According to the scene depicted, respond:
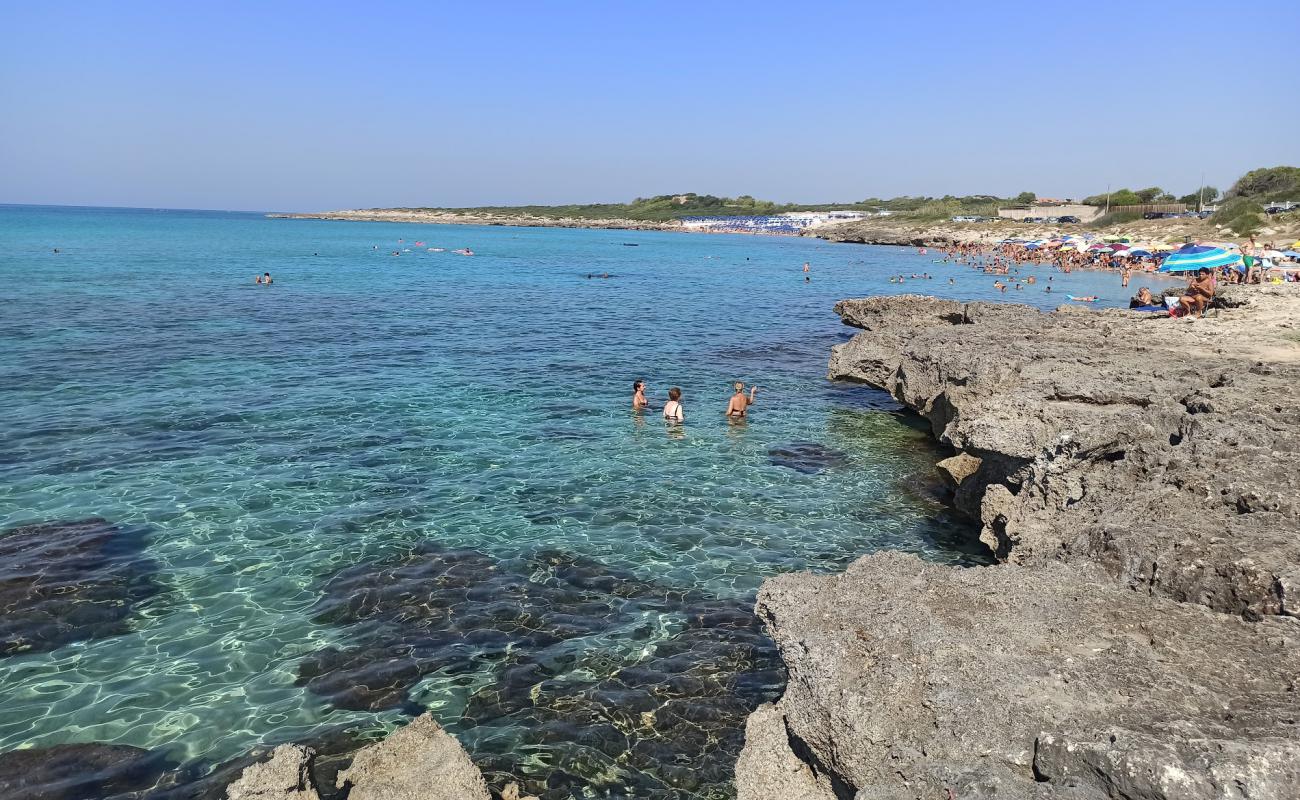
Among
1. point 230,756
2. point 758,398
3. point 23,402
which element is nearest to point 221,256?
point 23,402

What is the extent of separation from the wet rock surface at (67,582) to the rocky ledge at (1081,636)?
789 cm

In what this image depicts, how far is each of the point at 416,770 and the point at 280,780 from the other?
88cm

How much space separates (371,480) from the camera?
1296 cm

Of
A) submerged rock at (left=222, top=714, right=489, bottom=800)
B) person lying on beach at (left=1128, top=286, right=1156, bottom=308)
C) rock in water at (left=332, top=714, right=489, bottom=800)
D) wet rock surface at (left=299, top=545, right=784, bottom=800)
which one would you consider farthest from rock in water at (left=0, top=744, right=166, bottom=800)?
person lying on beach at (left=1128, top=286, right=1156, bottom=308)

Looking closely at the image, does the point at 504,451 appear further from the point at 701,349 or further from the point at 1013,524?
the point at 701,349

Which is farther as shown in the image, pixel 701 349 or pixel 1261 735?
pixel 701 349

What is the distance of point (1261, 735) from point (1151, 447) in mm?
4895

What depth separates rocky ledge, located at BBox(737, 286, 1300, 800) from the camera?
3652mm

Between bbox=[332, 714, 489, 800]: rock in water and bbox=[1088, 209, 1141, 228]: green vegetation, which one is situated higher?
bbox=[1088, 209, 1141, 228]: green vegetation

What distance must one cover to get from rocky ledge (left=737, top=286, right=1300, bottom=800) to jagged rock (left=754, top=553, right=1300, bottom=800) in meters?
0.01

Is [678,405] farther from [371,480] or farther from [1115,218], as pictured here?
[1115,218]

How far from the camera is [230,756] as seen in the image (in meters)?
6.49

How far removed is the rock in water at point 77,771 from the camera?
6.04 meters

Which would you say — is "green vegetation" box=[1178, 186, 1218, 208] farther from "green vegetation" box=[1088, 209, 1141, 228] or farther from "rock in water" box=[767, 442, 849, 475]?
"rock in water" box=[767, 442, 849, 475]
